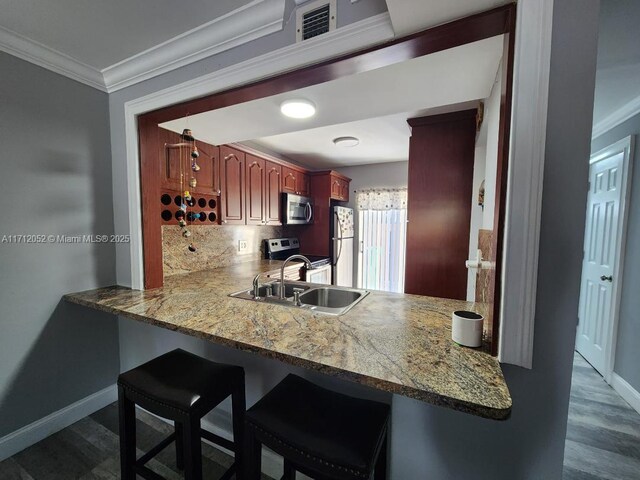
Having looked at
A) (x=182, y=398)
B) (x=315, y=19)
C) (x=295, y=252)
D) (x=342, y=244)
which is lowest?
(x=182, y=398)

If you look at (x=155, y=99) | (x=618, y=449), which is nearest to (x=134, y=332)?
(x=155, y=99)

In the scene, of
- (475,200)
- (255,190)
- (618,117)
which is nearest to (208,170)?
(255,190)

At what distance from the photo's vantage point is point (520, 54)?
0.75 meters

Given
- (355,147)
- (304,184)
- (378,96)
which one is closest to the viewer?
(378,96)

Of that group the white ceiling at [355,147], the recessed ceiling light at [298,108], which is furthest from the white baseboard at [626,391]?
the recessed ceiling light at [298,108]

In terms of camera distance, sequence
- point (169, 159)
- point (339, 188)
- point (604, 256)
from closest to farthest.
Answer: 1. point (169, 159)
2. point (604, 256)
3. point (339, 188)

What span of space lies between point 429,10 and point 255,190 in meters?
2.30

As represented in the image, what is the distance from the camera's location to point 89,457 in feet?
4.80

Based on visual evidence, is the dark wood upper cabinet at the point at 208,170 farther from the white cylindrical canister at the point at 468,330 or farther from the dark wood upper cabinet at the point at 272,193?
the white cylindrical canister at the point at 468,330

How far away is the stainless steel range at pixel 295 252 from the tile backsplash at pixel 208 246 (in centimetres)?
13

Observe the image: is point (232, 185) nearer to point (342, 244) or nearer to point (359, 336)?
point (342, 244)

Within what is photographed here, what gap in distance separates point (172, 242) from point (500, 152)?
2429mm

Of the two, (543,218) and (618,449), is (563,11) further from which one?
(618,449)

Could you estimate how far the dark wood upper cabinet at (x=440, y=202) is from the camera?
220 centimetres
